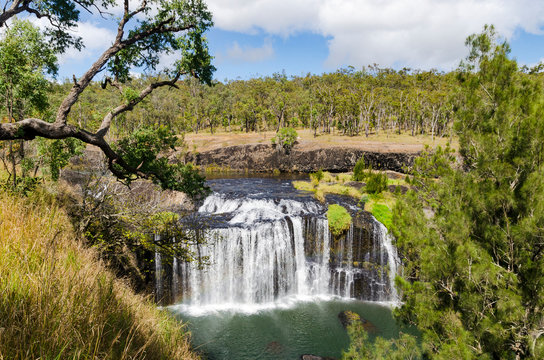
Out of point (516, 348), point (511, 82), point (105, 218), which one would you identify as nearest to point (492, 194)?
point (511, 82)

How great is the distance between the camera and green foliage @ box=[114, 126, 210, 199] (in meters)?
8.16

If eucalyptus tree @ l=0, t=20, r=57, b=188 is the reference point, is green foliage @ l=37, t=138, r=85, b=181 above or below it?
below

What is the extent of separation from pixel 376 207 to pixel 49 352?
18.8 metres

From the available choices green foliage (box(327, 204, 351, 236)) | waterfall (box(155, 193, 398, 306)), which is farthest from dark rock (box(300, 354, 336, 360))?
green foliage (box(327, 204, 351, 236))

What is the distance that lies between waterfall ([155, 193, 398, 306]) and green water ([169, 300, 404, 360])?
0.90m

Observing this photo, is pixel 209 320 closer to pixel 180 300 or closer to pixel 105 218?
pixel 180 300

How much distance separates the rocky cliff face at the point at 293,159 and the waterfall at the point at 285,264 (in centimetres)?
3107

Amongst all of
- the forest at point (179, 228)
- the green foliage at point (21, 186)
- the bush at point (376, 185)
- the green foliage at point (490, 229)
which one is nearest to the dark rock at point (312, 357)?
the forest at point (179, 228)

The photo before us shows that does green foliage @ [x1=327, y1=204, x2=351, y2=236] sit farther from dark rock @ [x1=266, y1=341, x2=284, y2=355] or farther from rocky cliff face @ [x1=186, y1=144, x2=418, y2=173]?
rocky cliff face @ [x1=186, y1=144, x2=418, y2=173]

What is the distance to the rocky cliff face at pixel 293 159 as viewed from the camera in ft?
153

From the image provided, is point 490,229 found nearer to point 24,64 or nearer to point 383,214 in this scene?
point 24,64

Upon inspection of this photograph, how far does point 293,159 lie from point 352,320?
39.2 meters

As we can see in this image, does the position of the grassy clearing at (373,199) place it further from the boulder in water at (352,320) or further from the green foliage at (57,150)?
the green foliage at (57,150)


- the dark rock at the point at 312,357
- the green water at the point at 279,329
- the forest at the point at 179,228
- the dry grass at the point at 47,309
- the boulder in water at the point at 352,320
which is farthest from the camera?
the boulder in water at the point at 352,320
